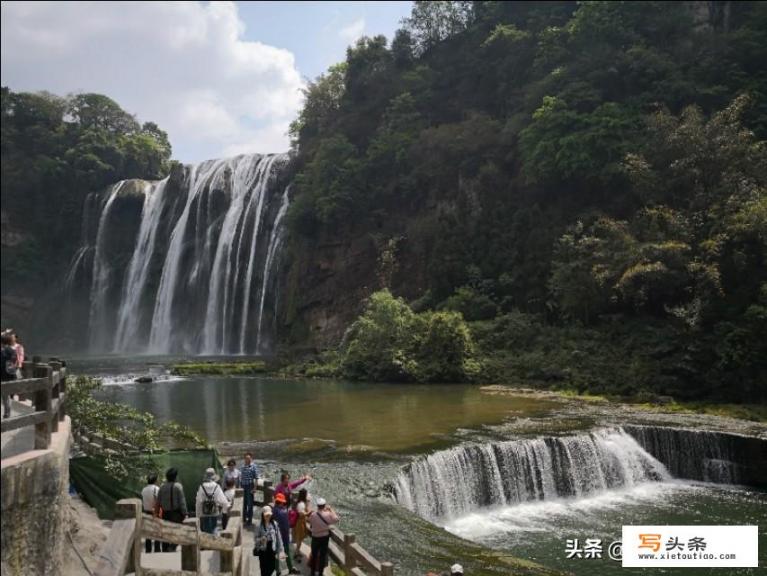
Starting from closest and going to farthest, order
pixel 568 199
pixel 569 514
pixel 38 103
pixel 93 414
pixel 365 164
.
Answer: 1. pixel 93 414
2. pixel 569 514
3. pixel 568 199
4. pixel 365 164
5. pixel 38 103

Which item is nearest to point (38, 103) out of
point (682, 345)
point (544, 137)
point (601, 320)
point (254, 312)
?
point (254, 312)

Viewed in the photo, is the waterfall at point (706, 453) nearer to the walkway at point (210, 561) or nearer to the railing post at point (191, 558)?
the walkway at point (210, 561)

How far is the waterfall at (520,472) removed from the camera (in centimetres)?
1595

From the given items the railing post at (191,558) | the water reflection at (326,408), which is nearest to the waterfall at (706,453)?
the water reflection at (326,408)

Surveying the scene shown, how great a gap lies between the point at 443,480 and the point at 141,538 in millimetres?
11337

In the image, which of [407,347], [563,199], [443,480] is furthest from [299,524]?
[563,199]

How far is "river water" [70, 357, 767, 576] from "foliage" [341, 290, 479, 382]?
9.22ft

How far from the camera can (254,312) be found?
4975 cm

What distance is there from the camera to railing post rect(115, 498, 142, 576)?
5651mm

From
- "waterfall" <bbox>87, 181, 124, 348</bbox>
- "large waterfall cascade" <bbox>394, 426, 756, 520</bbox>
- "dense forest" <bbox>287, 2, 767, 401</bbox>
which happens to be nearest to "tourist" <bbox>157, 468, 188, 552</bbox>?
"large waterfall cascade" <bbox>394, 426, 756, 520</bbox>

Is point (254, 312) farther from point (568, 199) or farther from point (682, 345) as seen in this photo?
point (682, 345)

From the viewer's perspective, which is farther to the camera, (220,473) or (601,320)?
(601,320)

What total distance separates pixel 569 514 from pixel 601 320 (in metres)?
16.7

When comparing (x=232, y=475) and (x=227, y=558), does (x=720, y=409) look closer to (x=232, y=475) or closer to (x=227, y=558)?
(x=232, y=475)
